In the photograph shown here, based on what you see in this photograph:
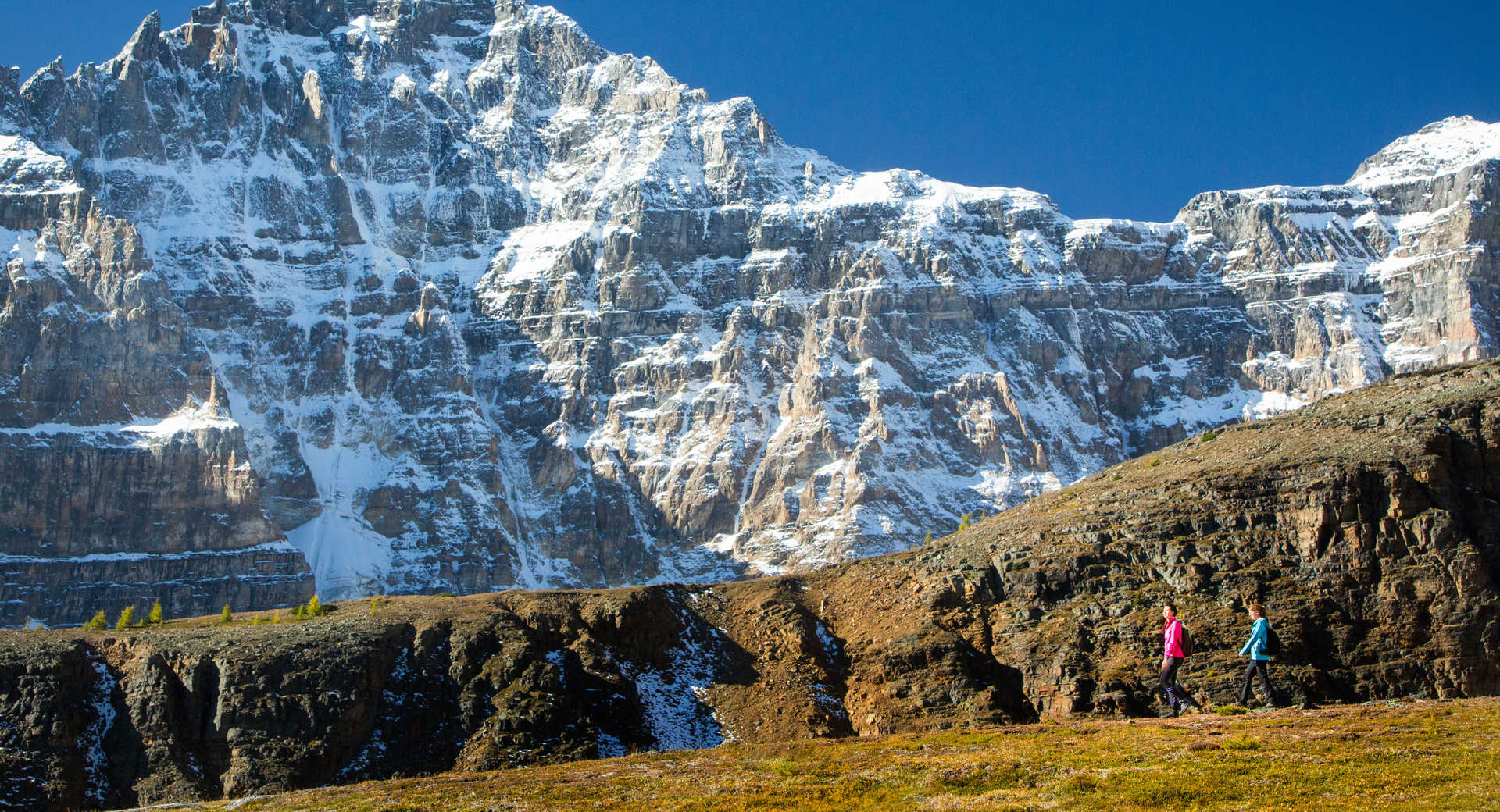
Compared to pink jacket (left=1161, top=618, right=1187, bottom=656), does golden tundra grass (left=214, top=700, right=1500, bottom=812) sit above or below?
below

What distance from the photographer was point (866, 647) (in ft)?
215

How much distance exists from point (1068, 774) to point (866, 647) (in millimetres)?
31516

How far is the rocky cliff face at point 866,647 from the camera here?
2160 inches

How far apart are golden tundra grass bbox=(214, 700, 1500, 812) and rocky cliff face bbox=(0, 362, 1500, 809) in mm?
14841

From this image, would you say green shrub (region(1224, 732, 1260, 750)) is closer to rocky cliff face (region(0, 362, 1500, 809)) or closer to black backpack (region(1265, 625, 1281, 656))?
black backpack (region(1265, 625, 1281, 656))

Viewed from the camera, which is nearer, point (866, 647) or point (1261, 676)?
point (1261, 676)

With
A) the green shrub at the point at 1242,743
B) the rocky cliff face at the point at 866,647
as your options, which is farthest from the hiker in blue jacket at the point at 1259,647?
the rocky cliff face at the point at 866,647

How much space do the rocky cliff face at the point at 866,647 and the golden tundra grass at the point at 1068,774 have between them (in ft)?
48.7

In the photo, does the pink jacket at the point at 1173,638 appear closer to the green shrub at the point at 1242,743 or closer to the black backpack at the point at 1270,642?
the black backpack at the point at 1270,642

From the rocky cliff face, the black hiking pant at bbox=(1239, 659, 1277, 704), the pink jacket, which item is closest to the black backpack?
the black hiking pant at bbox=(1239, 659, 1277, 704)

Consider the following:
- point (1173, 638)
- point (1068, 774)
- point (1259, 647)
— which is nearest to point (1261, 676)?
point (1259, 647)

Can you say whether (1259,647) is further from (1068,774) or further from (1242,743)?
(1068,774)

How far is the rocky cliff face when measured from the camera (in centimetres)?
5488

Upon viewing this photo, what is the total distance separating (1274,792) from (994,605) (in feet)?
114
